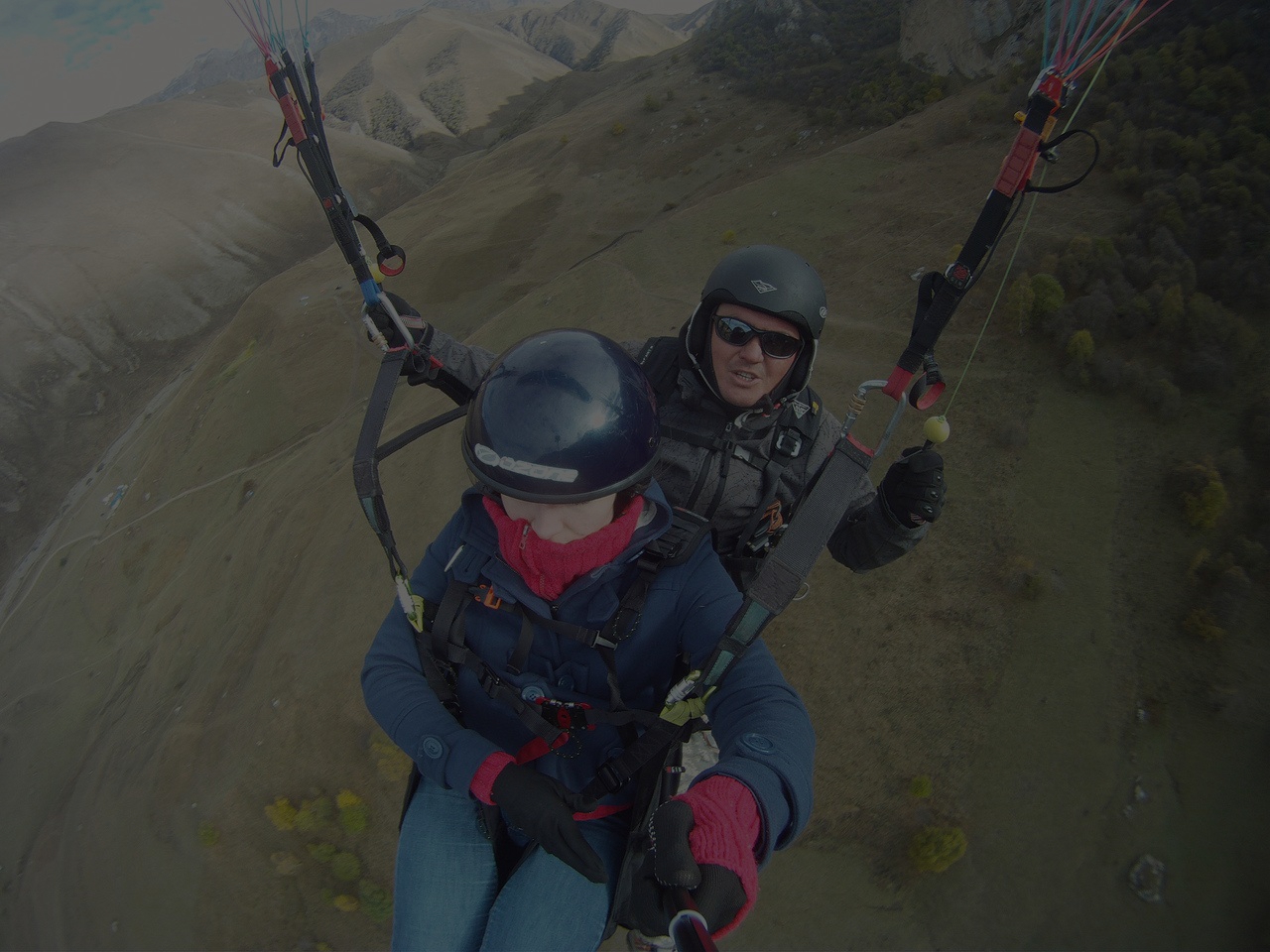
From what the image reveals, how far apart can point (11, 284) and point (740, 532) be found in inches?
2544

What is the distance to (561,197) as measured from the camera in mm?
36562

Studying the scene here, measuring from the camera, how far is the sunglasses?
464 cm

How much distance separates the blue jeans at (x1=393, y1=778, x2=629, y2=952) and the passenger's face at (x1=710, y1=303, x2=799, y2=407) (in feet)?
9.59

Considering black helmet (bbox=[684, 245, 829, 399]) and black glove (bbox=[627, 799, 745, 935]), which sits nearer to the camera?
black glove (bbox=[627, 799, 745, 935])

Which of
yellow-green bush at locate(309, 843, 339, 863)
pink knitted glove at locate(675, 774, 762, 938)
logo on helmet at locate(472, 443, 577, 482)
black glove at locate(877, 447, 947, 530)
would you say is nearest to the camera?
pink knitted glove at locate(675, 774, 762, 938)

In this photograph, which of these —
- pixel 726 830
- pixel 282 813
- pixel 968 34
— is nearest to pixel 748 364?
pixel 726 830

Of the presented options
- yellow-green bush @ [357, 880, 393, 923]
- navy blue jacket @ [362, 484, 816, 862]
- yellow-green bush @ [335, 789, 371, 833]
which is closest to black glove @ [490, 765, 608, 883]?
navy blue jacket @ [362, 484, 816, 862]

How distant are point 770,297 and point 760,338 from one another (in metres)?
0.31

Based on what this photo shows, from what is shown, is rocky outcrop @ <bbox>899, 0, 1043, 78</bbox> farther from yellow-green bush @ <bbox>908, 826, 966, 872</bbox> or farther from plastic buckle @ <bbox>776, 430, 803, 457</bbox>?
plastic buckle @ <bbox>776, 430, 803, 457</bbox>

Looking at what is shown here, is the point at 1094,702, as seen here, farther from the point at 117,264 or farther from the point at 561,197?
the point at 117,264

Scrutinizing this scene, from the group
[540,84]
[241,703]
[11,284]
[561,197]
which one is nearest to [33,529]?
[11,284]

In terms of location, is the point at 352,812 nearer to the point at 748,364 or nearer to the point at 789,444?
the point at 789,444

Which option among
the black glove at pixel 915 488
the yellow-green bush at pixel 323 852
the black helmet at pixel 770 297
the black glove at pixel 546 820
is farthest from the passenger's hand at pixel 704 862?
the yellow-green bush at pixel 323 852

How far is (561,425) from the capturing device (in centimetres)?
290
